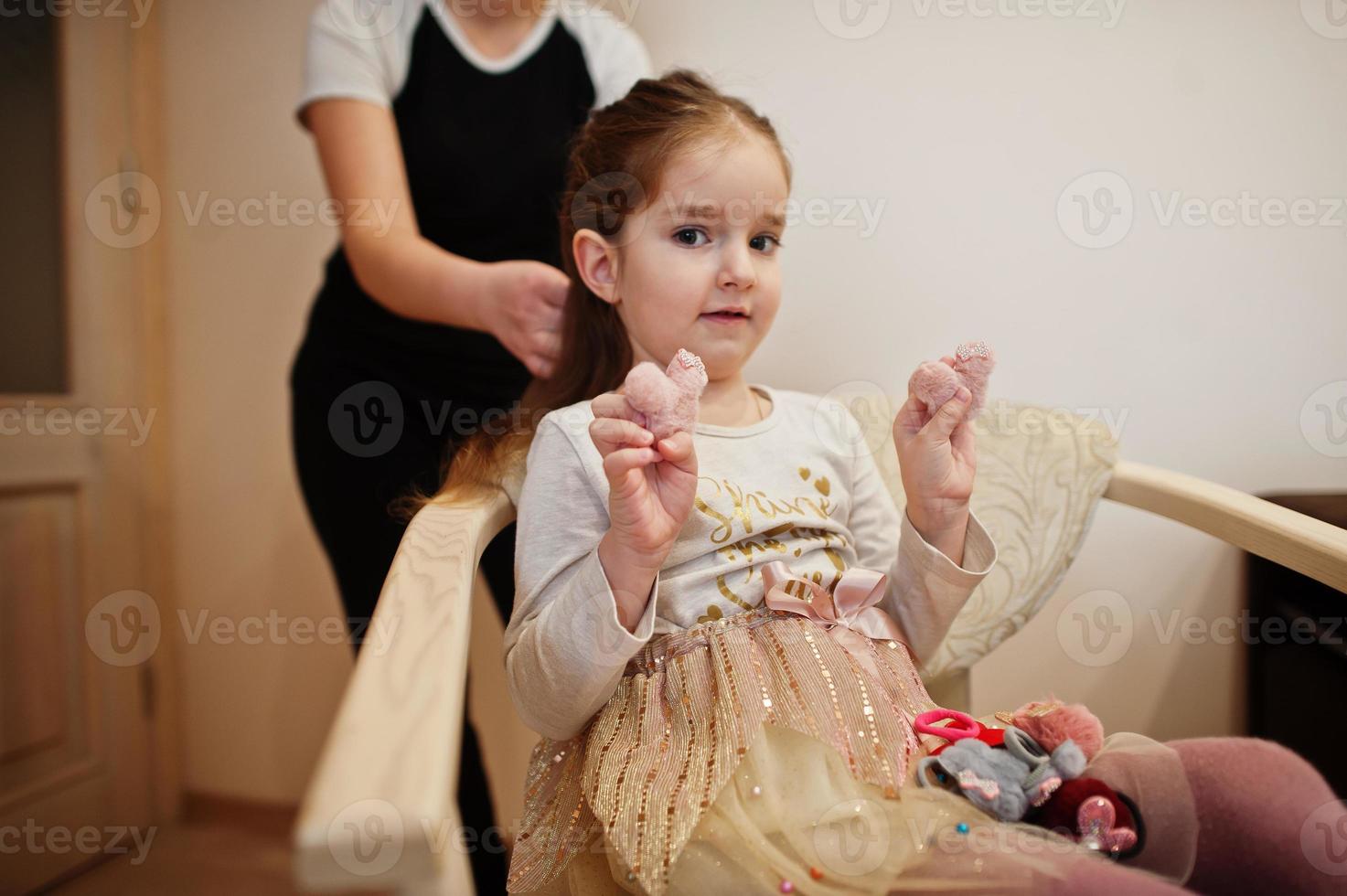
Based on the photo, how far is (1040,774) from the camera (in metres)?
0.52

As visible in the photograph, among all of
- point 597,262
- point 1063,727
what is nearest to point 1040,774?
point 1063,727

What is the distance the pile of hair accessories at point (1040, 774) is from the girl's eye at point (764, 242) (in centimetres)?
43

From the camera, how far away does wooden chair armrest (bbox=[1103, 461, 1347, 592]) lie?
634 millimetres

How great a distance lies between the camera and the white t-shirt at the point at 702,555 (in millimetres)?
596

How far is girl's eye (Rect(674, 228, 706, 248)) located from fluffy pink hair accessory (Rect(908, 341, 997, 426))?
0.23 m

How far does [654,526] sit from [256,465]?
1145 mm

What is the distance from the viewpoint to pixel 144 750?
57.6 inches

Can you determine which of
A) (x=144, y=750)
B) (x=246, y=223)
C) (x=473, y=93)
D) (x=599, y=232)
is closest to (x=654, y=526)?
(x=599, y=232)

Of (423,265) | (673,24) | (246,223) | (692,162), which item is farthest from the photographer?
(246,223)

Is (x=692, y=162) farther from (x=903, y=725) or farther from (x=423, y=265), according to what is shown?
(x=903, y=725)

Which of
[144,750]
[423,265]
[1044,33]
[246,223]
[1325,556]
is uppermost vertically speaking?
[1044,33]

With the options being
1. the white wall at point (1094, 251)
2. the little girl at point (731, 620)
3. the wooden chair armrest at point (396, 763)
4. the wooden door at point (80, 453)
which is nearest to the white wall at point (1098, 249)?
the white wall at point (1094, 251)

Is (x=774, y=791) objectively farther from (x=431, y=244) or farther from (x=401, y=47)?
(x=401, y=47)

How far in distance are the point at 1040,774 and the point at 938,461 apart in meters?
0.26
